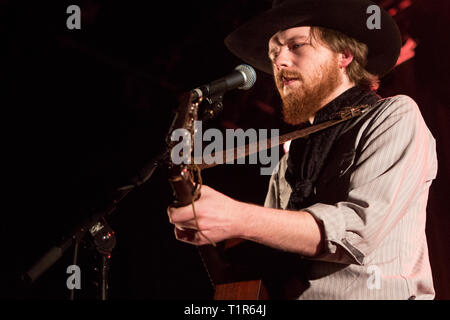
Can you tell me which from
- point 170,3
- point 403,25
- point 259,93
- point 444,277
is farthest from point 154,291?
point 403,25

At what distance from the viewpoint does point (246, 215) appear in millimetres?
1109

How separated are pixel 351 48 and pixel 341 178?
99 cm

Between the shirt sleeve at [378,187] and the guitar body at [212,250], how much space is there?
365 millimetres

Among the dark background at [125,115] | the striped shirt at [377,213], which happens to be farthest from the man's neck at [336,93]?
the dark background at [125,115]

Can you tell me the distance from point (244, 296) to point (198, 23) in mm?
3038

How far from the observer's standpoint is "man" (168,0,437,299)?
1147 millimetres

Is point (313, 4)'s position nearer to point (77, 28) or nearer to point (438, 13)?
point (438, 13)

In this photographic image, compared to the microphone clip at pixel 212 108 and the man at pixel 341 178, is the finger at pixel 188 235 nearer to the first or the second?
the man at pixel 341 178

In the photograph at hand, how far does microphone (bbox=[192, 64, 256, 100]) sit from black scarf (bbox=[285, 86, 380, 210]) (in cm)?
44

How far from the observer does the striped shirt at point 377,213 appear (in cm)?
119
